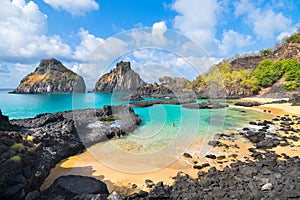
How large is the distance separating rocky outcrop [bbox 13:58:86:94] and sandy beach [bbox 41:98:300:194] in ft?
368

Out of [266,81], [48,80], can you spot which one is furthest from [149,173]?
[48,80]

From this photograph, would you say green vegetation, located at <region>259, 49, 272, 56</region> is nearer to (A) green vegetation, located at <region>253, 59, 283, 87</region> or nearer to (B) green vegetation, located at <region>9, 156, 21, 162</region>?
(A) green vegetation, located at <region>253, 59, 283, 87</region>

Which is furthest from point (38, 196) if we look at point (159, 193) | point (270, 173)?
point (270, 173)

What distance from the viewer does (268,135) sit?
14148mm

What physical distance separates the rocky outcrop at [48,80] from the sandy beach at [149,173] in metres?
112

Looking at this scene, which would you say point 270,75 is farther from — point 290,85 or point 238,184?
point 238,184

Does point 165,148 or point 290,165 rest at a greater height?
point 290,165

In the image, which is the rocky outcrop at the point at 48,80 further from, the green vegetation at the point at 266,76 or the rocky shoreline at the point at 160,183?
the rocky shoreline at the point at 160,183

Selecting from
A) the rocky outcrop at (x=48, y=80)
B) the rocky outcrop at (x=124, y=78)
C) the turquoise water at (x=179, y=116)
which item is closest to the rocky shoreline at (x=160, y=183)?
the rocky outcrop at (x=124, y=78)

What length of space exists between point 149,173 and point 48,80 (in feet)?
412

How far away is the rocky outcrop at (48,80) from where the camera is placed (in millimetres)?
112188

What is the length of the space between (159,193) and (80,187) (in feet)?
9.11

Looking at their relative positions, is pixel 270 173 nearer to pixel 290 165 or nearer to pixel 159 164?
pixel 290 165

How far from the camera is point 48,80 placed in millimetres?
114375
